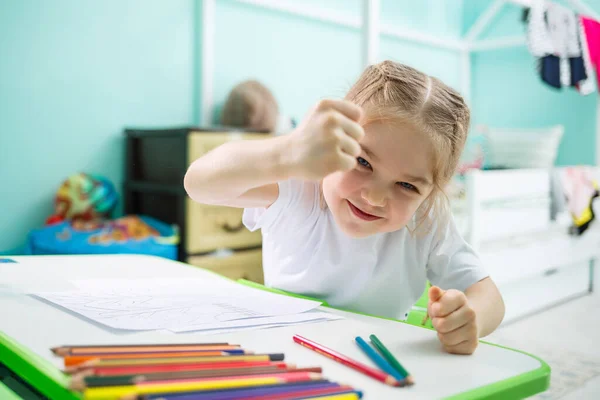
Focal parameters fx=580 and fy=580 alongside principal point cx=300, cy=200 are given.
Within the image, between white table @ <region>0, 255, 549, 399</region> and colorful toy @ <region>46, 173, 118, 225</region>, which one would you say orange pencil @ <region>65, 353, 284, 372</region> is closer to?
white table @ <region>0, 255, 549, 399</region>

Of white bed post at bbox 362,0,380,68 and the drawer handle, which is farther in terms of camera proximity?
the drawer handle

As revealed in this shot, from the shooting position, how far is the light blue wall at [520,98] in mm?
3213

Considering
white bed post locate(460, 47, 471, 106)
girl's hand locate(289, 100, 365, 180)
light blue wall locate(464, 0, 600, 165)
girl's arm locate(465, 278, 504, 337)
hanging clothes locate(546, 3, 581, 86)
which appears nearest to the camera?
girl's hand locate(289, 100, 365, 180)

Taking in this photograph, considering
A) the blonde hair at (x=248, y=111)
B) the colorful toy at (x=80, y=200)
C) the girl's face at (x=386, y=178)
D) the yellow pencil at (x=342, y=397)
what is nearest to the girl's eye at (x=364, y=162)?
the girl's face at (x=386, y=178)

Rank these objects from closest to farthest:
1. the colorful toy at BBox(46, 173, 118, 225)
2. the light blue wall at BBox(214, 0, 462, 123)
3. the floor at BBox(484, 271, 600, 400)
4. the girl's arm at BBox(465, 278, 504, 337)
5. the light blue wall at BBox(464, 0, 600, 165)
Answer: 1. the girl's arm at BBox(465, 278, 504, 337)
2. the floor at BBox(484, 271, 600, 400)
3. the colorful toy at BBox(46, 173, 118, 225)
4. the light blue wall at BBox(214, 0, 462, 123)
5. the light blue wall at BBox(464, 0, 600, 165)

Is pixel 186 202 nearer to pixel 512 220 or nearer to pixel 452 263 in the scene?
pixel 512 220

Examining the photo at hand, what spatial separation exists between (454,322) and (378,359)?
0.10 meters

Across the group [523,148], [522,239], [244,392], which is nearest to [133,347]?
[244,392]

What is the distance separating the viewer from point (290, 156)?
0.49 metres

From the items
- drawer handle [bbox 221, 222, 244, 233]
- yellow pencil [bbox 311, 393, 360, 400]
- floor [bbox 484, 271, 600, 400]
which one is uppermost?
yellow pencil [bbox 311, 393, 360, 400]

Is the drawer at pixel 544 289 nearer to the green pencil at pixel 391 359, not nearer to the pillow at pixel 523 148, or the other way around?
the pillow at pixel 523 148

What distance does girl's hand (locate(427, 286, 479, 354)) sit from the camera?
492 mm

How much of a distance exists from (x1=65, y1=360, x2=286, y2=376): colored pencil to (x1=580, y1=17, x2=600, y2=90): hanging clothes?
9.44ft

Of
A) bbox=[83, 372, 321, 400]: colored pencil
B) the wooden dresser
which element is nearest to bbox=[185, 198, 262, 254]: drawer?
the wooden dresser
